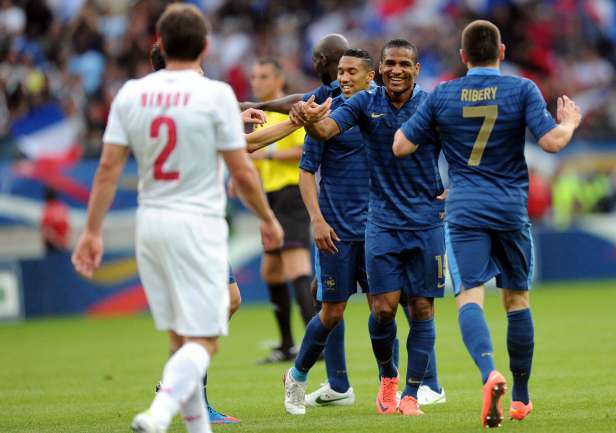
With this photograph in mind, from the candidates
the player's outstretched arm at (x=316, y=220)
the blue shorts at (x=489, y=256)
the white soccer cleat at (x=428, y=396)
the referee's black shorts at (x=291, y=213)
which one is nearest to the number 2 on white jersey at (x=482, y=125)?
the blue shorts at (x=489, y=256)

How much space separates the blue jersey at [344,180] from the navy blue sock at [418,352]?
0.92 m

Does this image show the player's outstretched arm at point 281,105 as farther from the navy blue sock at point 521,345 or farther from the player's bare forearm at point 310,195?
the navy blue sock at point 521,345

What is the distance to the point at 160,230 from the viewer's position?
254 inches

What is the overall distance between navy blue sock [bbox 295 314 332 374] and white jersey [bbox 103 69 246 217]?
272 centimetres

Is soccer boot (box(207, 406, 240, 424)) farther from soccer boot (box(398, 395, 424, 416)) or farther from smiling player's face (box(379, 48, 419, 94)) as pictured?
smiling player's face (box(379, 48, 419, 94))

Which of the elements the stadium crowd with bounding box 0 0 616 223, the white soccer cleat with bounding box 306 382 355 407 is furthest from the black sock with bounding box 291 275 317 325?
the stadium crowd with bounding box 0 0 616 223

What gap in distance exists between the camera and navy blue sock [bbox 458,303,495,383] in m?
7.66

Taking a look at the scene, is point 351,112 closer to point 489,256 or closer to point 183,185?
point 489,256

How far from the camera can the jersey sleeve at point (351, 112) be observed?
858 centimetres

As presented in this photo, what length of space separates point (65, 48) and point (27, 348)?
32.2 feet

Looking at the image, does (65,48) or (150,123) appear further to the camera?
(65,48)

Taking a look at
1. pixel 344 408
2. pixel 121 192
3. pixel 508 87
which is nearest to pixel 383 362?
pixel 344 408

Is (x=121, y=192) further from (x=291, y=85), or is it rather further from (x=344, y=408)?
(x=344, y=408)

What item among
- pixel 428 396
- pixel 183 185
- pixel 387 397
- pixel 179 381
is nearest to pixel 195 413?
pixel 179 381
